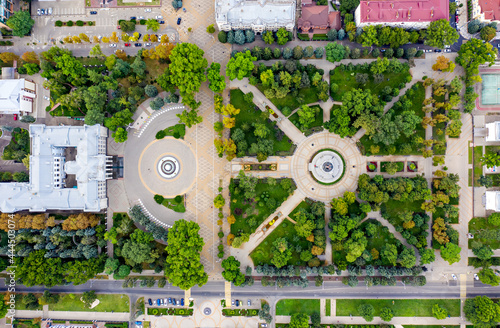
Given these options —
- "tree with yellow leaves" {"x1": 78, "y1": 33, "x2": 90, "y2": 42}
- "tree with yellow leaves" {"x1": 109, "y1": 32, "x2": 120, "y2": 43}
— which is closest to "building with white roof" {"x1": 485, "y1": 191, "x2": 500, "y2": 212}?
"tree with yellow leaves" {"x1": 109, "y1": 32, "x2": 120, "y2": 43}

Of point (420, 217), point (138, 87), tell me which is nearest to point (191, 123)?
point (138, 87)

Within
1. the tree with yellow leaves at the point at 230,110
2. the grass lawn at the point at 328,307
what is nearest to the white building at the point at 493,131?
the grass lawn at the point at 328,307

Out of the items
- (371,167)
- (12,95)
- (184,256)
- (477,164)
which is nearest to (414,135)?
(371,167)

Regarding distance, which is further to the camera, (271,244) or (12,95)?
(271,244)

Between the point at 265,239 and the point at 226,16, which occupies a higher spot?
the point at 226,16

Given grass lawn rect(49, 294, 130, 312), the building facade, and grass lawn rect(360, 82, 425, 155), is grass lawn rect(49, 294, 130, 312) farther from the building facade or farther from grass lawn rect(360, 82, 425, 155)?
the building facade

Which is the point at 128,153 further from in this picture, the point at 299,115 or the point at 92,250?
the point at 299,115

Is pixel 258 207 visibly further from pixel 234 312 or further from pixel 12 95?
pixel 12 95
